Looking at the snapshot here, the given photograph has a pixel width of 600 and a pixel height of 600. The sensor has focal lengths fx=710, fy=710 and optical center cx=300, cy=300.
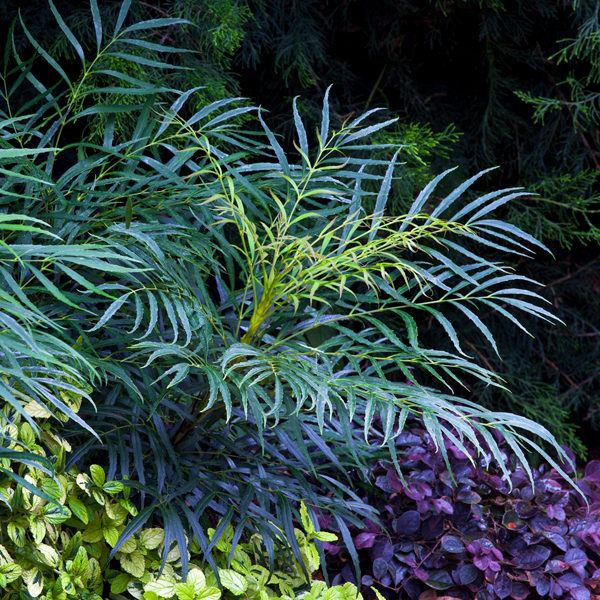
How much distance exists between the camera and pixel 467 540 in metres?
1.55

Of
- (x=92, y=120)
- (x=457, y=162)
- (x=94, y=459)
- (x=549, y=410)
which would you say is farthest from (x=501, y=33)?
(x=94, y=459)

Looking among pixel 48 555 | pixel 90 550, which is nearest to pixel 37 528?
pixel 48 555

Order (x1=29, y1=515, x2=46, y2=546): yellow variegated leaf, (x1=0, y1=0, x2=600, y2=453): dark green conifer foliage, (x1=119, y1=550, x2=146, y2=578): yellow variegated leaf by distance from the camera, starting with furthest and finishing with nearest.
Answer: (x1=0, y1=0, x2=600, y2=453): dark green conifer foliage
(x1=119, y1=550, x2=146, y2=578): yellow variegated leaf
(x1=29, y1=515, x2=46, y2=546): yellow variegated leaf

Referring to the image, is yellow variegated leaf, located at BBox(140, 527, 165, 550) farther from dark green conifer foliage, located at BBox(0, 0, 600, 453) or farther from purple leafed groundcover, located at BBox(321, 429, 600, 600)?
dark green conifer foliage, located at BBox(0, 0, 600, 453)

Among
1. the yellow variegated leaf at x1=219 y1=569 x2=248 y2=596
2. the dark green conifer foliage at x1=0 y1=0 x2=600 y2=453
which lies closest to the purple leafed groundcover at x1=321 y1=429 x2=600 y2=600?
the yellow variegated leaf at x1=219 y1=569 x2=248 y2=596

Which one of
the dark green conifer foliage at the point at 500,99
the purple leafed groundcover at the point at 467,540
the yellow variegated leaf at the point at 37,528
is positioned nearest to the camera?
the yellow variegated leaf at the point at 37,528

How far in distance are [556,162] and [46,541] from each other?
78.6 inches

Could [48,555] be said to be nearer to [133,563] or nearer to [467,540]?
[133,563]

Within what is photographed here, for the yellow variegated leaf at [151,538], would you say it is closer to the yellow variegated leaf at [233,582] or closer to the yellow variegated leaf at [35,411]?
the yellow variegated leaf at [233,582]

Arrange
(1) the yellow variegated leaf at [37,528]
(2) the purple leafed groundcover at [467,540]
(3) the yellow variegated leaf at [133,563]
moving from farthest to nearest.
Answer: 1. (2) the purple leafed groundcover at [467,540]
2. (3) the yellow variegated leaf at [133,563]
3. (1) the yellow variegated leaf at [37,528]

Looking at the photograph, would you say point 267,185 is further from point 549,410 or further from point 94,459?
point 549,410

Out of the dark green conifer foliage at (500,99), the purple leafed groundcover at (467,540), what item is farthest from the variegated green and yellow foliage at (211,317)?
the dark green conifer foliage at (500,99)

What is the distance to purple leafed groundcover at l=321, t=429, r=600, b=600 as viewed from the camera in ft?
5.00

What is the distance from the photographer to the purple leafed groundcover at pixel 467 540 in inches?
60.1
